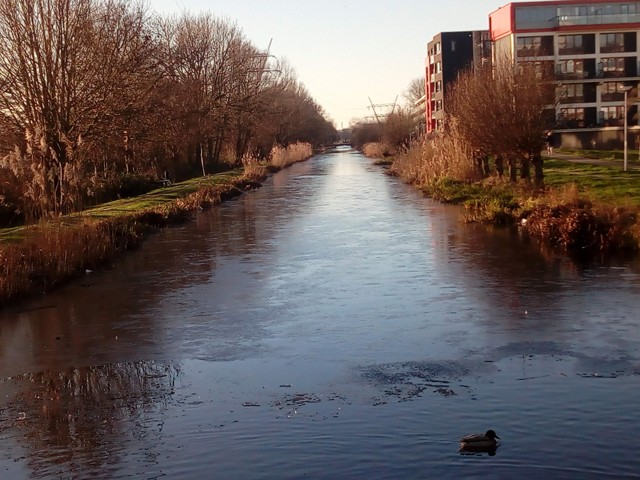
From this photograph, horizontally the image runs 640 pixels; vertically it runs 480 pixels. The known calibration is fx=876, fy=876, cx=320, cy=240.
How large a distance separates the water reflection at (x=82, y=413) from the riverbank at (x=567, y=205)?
11.5 metres

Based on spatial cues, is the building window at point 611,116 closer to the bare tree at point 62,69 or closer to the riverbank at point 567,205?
the riverbank at point 567,205

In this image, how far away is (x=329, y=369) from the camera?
10.4 m

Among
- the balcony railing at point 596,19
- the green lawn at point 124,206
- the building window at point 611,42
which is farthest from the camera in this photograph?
the building window at point 611,42

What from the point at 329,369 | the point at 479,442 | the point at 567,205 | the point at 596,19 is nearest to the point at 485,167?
the point at 567,205

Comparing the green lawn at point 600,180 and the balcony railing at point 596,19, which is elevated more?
the balcony railing at point 596,19

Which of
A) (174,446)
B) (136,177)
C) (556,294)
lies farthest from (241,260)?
(136,177)

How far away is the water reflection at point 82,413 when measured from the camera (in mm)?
7848

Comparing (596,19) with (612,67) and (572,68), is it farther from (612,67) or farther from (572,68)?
(572,68)

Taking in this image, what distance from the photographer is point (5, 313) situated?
576 inches

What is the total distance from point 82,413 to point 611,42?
243 feet

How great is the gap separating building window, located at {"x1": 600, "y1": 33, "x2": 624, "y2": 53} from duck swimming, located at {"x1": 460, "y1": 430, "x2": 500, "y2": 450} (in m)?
73.5

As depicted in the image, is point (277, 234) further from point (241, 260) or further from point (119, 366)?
point (119, 366)

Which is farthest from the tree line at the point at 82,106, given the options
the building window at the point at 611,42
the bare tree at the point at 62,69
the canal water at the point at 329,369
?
the building window at the point at 611,42

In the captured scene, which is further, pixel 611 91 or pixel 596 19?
pixel 596 19
